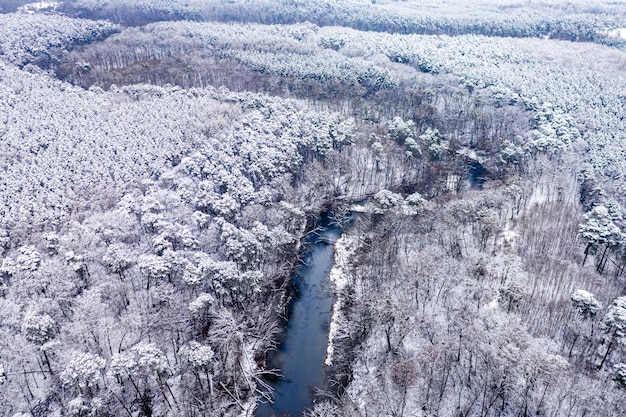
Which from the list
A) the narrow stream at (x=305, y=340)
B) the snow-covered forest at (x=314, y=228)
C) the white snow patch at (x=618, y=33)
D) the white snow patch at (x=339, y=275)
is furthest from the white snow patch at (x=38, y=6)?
the white snow patch at (x=618, y=33)

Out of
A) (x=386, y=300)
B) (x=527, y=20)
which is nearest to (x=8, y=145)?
(x=386, y=300)

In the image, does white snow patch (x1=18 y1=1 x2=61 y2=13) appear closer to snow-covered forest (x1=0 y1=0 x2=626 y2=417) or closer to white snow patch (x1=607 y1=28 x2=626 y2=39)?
snow-covered forest (x1=0 y1=0 x2=626 y2=417)

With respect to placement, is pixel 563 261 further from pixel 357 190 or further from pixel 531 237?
pixel 357 190

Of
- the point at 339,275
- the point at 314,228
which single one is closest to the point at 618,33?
the point at 314,228

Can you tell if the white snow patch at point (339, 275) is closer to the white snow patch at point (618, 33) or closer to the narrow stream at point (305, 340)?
the narrow stream at point (305, 340)

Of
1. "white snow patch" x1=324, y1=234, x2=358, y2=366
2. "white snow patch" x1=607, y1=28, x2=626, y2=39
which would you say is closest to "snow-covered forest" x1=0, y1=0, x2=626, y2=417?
"white snow patch" x1=324, y1=234, x2=358, y2=366
